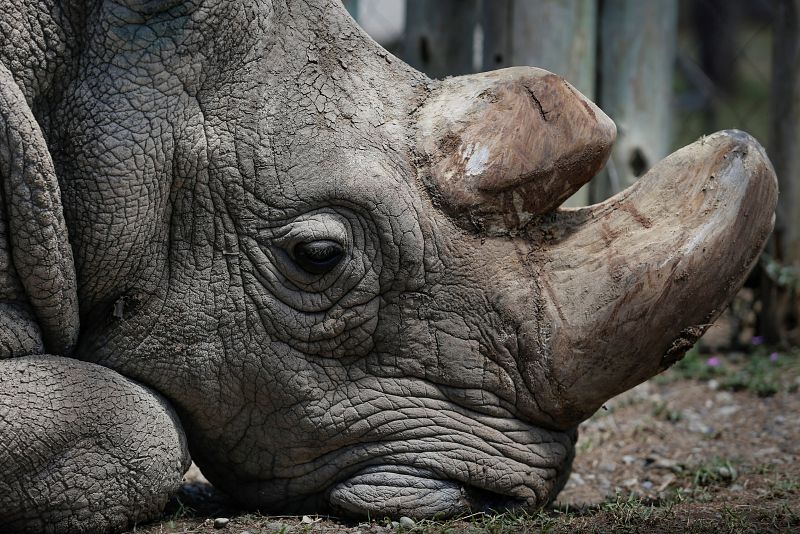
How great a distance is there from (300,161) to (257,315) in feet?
1.55

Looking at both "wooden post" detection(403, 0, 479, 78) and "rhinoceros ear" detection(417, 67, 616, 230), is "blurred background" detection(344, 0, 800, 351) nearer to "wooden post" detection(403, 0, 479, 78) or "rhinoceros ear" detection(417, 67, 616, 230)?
"wooden post" detection(403, 0, 479, 78)

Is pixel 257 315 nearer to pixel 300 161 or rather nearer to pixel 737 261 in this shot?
pixel 300 161

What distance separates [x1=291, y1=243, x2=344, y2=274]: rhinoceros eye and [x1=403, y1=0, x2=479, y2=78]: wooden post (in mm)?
4361

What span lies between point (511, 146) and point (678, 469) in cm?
185

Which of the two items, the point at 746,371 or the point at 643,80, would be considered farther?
the point at 643,80

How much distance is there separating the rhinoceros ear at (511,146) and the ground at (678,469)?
3.08ft

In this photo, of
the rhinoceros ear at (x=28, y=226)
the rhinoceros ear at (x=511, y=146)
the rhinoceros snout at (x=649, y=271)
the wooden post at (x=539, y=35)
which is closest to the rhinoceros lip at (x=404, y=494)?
the rhinoceros snout at (x=649, y=271)

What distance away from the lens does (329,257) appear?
354 centimetres

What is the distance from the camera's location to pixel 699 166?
11.8ft

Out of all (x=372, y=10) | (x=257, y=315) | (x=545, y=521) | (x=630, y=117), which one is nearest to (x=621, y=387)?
(x=545, y=521)

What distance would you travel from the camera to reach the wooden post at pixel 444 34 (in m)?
7.73

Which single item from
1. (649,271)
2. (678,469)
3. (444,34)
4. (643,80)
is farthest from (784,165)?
(649,271)

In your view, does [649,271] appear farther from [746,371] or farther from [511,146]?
[746,371]

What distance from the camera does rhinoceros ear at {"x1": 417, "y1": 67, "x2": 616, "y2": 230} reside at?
351 cm
